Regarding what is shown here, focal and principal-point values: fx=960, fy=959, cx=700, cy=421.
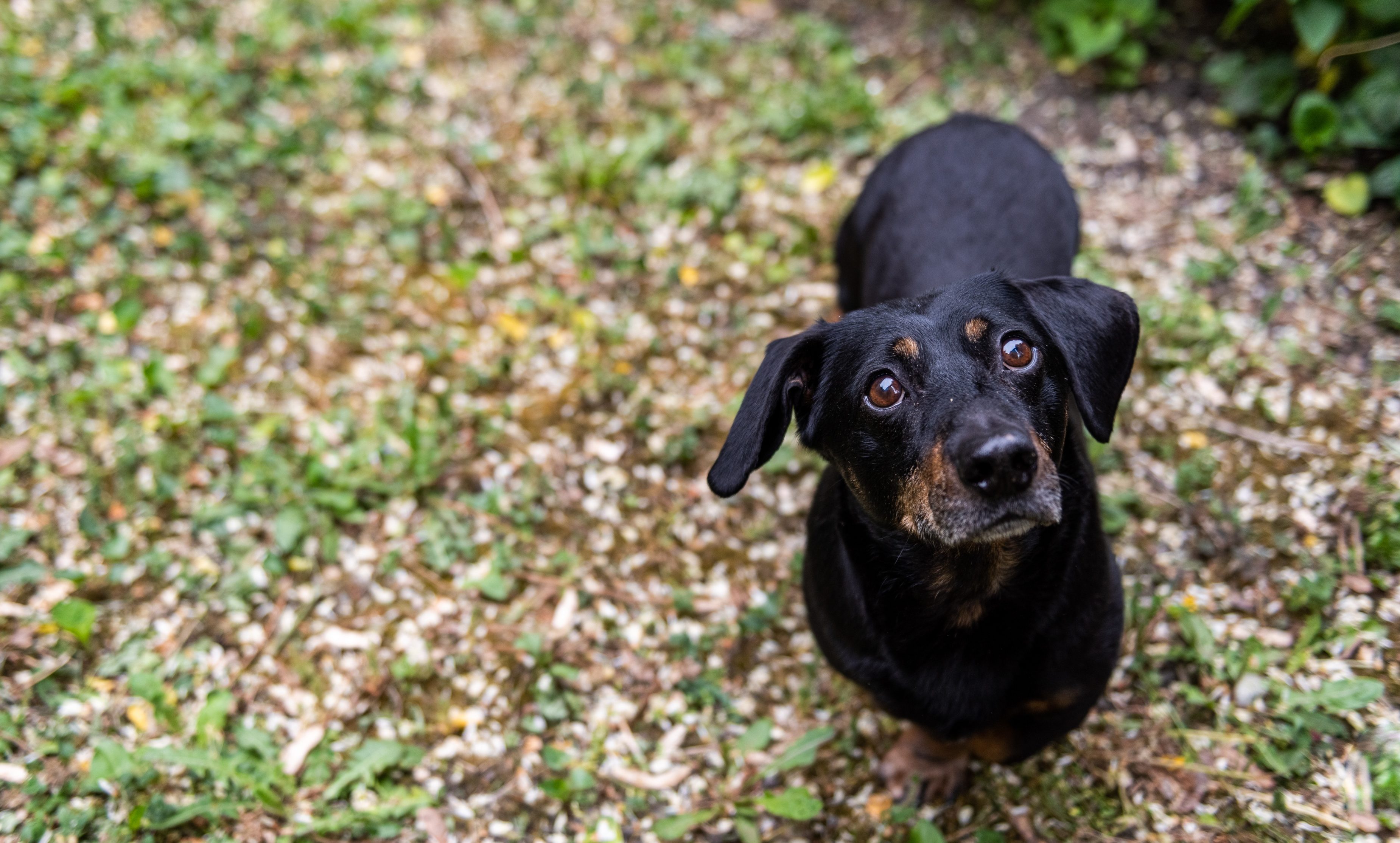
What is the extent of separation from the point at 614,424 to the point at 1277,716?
9.31 feet

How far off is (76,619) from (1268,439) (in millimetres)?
4821

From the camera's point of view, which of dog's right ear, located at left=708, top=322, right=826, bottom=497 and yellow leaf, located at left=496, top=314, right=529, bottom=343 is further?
yellow leaf, located at left=496, top=314, right=529, bottom=343

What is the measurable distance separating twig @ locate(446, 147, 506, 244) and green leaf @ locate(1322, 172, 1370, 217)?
413 centimetres

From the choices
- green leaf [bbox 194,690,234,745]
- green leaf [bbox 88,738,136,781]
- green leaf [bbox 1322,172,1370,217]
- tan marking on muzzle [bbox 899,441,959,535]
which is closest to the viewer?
tan marking on muzzle [bbox 899,441,959,535]

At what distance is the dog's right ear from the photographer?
263 cm

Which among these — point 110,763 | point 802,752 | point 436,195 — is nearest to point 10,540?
point 110,763

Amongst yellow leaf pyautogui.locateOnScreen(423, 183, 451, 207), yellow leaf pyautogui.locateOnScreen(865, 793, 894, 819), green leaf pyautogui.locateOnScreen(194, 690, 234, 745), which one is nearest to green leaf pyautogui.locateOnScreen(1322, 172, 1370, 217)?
yellow leaf pyautogui.locateOnScreen(865, 793, 894, 819)

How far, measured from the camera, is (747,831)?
331 cm

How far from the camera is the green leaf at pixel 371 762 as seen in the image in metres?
3.40

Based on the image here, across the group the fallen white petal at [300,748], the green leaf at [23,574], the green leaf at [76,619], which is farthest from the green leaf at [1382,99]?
the green leaf at [23,574]

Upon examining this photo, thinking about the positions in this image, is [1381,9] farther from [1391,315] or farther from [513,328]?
[513,328]

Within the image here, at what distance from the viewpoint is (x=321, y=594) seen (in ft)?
12.9

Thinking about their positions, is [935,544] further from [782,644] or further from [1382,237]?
[1382,237]

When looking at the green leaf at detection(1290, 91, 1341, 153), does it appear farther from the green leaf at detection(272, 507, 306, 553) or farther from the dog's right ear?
the green leaf at detection(272, 507, 306, 553)
